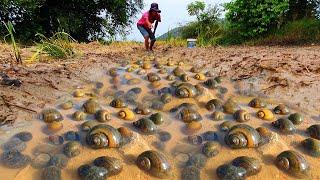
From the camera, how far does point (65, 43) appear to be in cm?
911

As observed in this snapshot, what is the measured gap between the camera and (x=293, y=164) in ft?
11.3

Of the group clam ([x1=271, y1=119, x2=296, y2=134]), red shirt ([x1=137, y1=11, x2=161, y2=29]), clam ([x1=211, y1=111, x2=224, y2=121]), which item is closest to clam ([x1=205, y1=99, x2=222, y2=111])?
clam ([x1=211, y1=111, x2=224, y2=121])

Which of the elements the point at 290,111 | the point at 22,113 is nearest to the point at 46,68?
the point at 22,113

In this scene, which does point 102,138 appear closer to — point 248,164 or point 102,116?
point 102,116

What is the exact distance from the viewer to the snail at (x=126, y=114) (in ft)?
14.7

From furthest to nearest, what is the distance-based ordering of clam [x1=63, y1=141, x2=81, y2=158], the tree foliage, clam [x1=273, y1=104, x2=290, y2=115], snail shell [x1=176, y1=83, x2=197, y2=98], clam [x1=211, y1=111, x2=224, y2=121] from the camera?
1. the tree foliage
2. snail shell [x1=176, y1=83, x2=197, y2=98]
3. clam [x1=273, y1=104, x2=290, y2=115]
4. clam [x1=211, y1=111, x2=224, y2=121]
5. clam [x1=63, y1=141, x2=81, y2=158]

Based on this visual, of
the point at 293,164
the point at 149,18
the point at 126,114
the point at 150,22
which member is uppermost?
the point at 149,18

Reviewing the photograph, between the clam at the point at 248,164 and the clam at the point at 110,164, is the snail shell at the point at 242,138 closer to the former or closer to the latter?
the clam at the point at 248,164

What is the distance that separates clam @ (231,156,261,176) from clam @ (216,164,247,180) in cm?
5

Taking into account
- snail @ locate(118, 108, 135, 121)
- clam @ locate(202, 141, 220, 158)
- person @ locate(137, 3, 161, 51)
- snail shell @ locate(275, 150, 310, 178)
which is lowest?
snail shell @ locate(275, 150, 310, 178)

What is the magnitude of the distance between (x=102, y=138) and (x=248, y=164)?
3.99 feet

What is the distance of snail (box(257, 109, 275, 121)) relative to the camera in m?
4.56

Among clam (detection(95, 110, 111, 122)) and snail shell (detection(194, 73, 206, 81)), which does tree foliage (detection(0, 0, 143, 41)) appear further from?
clam (detection(95, 110, 111, 122))

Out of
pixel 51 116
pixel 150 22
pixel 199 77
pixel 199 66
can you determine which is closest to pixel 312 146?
pixel 51 116
